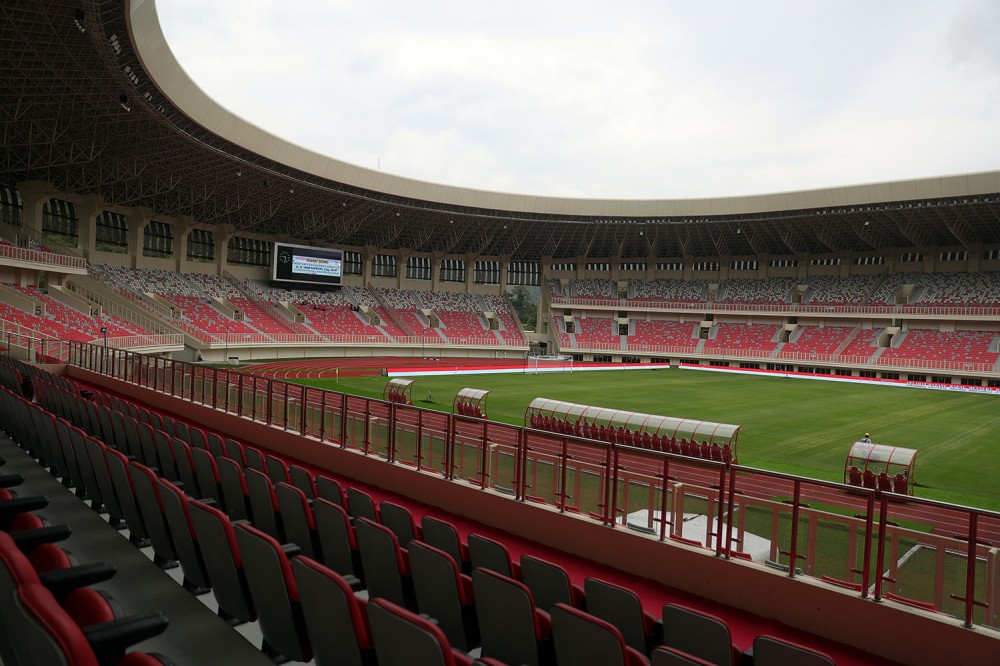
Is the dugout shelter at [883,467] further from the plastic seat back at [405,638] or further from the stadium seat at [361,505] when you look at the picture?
the plastic seat back at [405,638]

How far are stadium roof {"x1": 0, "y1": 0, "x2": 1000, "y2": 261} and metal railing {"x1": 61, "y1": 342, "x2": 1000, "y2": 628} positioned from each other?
20.4 meters

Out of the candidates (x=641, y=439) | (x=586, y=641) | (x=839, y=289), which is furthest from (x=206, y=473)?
(x=839, y=289)

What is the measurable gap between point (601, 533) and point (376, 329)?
56910 mm

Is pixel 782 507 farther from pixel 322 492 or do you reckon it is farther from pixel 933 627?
pixel 322 492

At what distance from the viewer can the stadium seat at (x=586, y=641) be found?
3301 millimetres

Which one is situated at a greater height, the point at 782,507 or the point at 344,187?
the point at 344,187

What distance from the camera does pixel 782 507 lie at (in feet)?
20.1

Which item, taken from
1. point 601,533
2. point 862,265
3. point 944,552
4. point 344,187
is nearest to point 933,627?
point 944,552

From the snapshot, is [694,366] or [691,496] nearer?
[691,496]

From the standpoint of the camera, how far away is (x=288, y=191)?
4872cm

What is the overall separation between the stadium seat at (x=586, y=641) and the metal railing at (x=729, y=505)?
2827mm

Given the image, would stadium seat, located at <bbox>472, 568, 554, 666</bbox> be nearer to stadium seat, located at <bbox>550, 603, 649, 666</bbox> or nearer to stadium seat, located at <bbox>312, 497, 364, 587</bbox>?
stadium seat, located at <bbox>550, 603, 649, 666</bbox>

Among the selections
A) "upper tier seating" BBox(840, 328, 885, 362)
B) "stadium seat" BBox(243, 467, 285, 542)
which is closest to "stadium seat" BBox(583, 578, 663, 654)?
"stadium seat" BBox(243, 467, 285, 542)

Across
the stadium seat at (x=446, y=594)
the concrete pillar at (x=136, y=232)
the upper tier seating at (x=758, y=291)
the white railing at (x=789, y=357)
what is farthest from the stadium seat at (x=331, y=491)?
the upper tier seating at (x=758, y=291)
